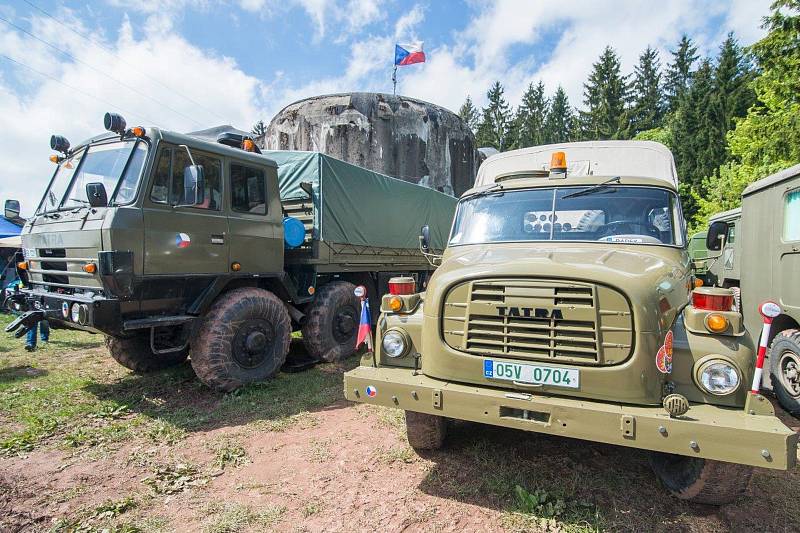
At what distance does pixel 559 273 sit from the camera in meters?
2.98

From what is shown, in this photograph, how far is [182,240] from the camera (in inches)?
202

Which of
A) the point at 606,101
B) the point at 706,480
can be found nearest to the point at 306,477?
the point at 706,480

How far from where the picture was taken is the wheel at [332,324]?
6.92m

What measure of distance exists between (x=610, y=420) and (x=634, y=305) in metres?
0.72

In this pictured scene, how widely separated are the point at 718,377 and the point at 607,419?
75cm

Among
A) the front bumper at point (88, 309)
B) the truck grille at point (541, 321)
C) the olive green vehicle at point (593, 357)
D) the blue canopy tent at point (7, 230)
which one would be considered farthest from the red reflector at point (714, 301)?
the blue canopy tent at point (7, 230)

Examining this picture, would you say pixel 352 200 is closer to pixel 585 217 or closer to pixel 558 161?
pixel 558 161

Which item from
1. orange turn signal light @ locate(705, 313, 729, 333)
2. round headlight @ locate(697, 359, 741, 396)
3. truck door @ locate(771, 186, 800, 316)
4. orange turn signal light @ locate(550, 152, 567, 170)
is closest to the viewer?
round headlight @ locate(697, 359, 741, 396)

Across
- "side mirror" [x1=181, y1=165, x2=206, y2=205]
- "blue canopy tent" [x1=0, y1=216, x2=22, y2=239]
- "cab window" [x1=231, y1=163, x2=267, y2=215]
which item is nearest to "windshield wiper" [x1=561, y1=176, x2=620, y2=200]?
"side mirror" [x1=181, y1=165, x2=206, y2=205]

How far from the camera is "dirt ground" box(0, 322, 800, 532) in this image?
Answer: 3016 millimetres

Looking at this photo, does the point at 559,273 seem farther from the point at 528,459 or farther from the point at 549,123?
the point at 549,123

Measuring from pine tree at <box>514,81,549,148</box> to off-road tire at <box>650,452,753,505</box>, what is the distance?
183 feet

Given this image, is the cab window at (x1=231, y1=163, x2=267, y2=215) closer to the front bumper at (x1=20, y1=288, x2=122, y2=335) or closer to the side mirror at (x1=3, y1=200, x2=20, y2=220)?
the front bumper at (x1=20, y1=288, x2=122, y2=335)

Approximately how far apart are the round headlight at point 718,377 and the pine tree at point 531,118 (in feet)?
183
